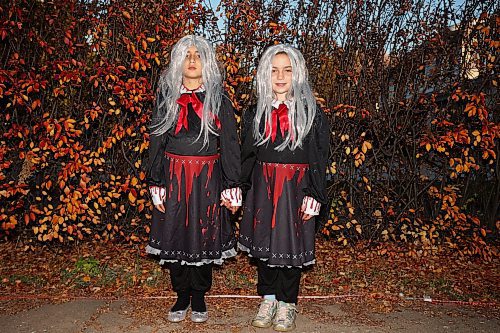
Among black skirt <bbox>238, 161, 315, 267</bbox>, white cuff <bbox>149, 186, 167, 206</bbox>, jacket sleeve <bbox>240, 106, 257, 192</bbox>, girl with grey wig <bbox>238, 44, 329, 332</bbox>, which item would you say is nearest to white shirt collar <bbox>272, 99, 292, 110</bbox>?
girl with grey wig <bbox>238, 44, 329, 332</bbox>

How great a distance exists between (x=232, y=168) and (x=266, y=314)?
42.3 inches

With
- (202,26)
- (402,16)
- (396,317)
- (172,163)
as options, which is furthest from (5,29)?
(396,317)

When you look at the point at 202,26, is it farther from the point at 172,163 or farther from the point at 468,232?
the point at 468,232

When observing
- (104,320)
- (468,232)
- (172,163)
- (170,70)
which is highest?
(170,70)

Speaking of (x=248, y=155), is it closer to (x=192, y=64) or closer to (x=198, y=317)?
(x=192, y=64)

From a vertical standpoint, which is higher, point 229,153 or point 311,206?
point 229,153

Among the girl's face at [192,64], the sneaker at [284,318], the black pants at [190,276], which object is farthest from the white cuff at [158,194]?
the sneaker at [284,318]

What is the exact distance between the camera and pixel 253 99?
480 cm

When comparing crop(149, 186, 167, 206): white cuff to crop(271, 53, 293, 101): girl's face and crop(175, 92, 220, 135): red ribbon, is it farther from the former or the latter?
crop(271, 53, 293, 101): girl's face

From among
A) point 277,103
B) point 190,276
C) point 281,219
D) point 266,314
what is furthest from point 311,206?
point 190,276

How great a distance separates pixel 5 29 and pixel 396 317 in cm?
395

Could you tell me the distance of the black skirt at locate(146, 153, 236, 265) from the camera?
335 cm

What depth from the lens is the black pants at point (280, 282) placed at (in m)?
3.50

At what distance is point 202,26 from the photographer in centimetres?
468
